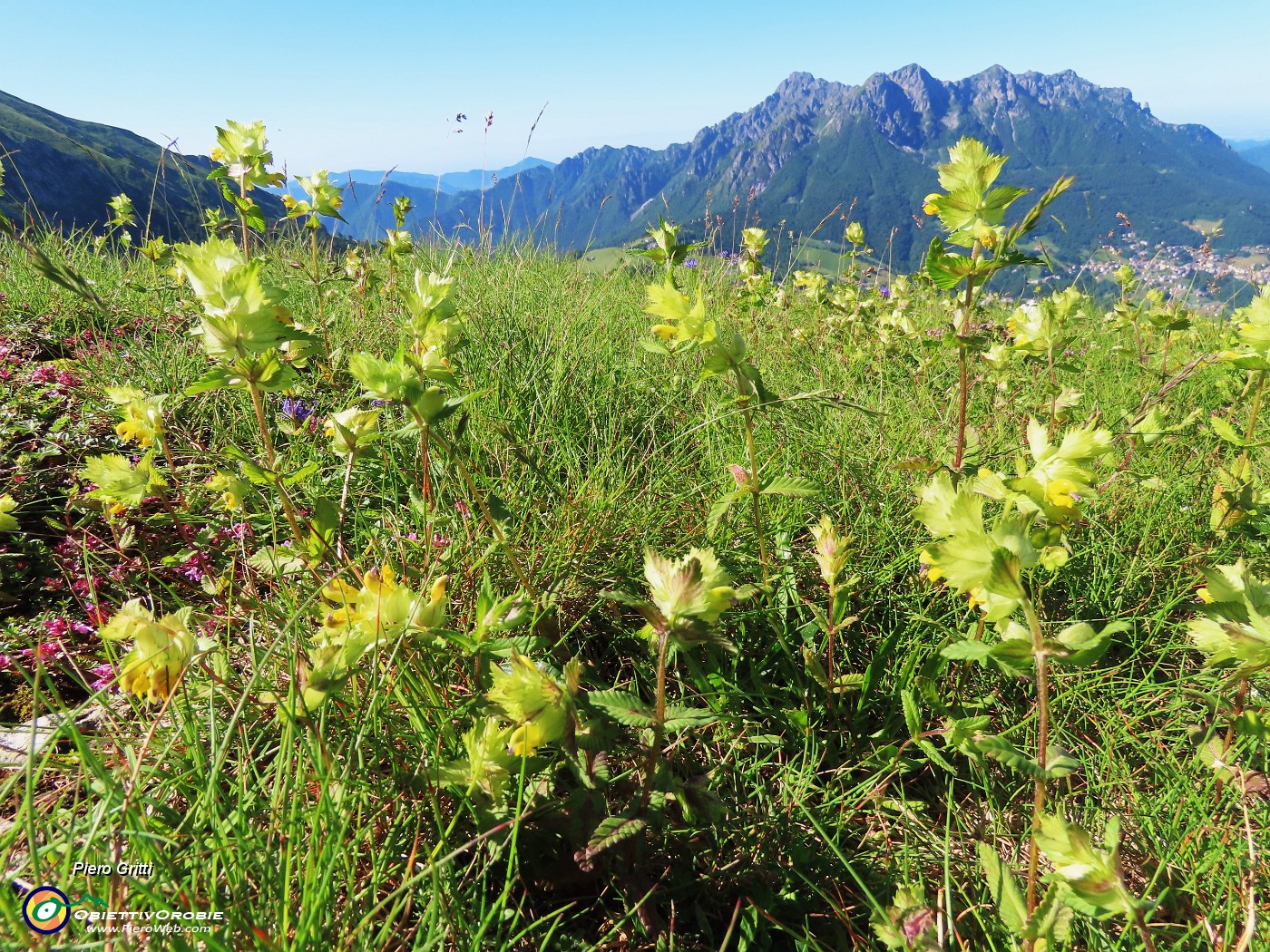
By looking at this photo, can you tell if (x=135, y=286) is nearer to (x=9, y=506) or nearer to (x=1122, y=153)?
(x=9, y=506)

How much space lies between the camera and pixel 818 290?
388 centimetres

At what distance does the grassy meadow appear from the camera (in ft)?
2.96

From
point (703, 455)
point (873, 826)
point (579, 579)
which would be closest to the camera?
point (873, 826)

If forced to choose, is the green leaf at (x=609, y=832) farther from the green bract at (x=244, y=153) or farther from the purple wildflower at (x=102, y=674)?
the green bract at (x=244, y=153)

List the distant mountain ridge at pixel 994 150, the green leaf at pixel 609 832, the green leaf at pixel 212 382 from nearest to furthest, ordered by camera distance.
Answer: the green leaf at pixel 609 832 → the green leaf at pixel 212 382 → the distant mountain ridge at pixel 994 150

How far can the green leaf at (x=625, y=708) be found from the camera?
37.8 inches

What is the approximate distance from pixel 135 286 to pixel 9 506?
1537 mm

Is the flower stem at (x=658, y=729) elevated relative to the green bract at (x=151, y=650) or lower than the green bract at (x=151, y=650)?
lower

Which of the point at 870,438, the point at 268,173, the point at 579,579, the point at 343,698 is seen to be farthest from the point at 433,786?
the point at 268,173

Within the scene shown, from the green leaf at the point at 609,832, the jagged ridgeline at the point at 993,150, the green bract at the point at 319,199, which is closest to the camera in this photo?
the green leaf at the point at 609,832

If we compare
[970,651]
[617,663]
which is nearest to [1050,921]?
[970,651]

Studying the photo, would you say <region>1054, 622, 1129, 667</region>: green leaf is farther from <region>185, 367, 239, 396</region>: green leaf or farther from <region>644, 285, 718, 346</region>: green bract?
<region>185, 367, 239, 396</region>: green leaf

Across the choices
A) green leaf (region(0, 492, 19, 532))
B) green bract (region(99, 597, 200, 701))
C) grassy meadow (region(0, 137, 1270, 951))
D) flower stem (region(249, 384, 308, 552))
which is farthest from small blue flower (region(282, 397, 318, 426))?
green bract (region(99, 597, 200, 701))

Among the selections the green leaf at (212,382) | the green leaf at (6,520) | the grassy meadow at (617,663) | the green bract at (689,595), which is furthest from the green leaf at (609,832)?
the green leaf at (6,520)
